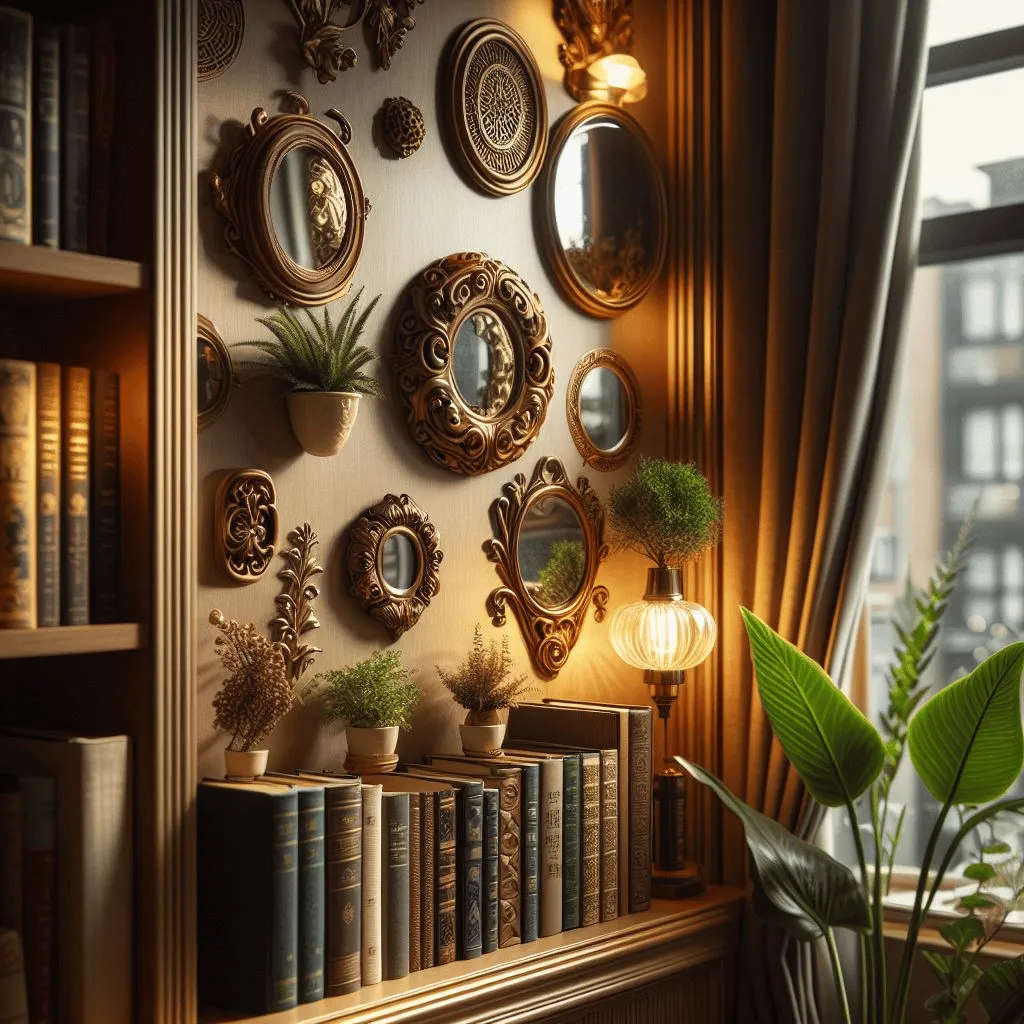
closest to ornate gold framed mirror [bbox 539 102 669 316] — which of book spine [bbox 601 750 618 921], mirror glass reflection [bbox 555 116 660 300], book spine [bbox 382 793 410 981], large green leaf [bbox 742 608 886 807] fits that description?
mirror glass reflection [bbox 555 116 660 300]

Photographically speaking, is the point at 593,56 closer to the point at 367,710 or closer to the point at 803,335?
the point at 803,335

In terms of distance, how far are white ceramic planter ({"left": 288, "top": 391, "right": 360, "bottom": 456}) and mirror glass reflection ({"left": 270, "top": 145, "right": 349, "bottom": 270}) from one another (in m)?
0.23

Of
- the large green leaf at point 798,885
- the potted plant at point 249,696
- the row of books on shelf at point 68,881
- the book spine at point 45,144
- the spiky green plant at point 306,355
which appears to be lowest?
the large green leaf at point 798,885

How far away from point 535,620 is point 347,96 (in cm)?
104

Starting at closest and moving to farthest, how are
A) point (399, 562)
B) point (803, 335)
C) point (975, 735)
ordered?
point (975, 735) → point (399, 562) → point (803, 335)

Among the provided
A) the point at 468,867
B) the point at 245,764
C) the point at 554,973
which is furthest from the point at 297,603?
the point at 554,973

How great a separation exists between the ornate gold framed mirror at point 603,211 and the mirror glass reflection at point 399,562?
0.70 meters

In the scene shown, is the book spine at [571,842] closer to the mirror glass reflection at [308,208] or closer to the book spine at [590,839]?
the book spine at [590,839]

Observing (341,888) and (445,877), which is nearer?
(341,888)

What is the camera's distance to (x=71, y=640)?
1580mm

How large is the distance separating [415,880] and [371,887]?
94 millimetres

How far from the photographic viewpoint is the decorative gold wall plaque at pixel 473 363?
7.70 feet

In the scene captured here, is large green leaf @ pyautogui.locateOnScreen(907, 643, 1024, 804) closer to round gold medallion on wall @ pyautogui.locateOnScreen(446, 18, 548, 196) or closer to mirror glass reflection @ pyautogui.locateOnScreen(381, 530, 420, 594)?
mirror glass reflection @ pyautogui.locateOnScreen(381, 530, 420, 594)

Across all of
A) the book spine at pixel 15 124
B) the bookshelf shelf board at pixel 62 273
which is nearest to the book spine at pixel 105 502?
the bookshelf shelf board at pixel 62 273
